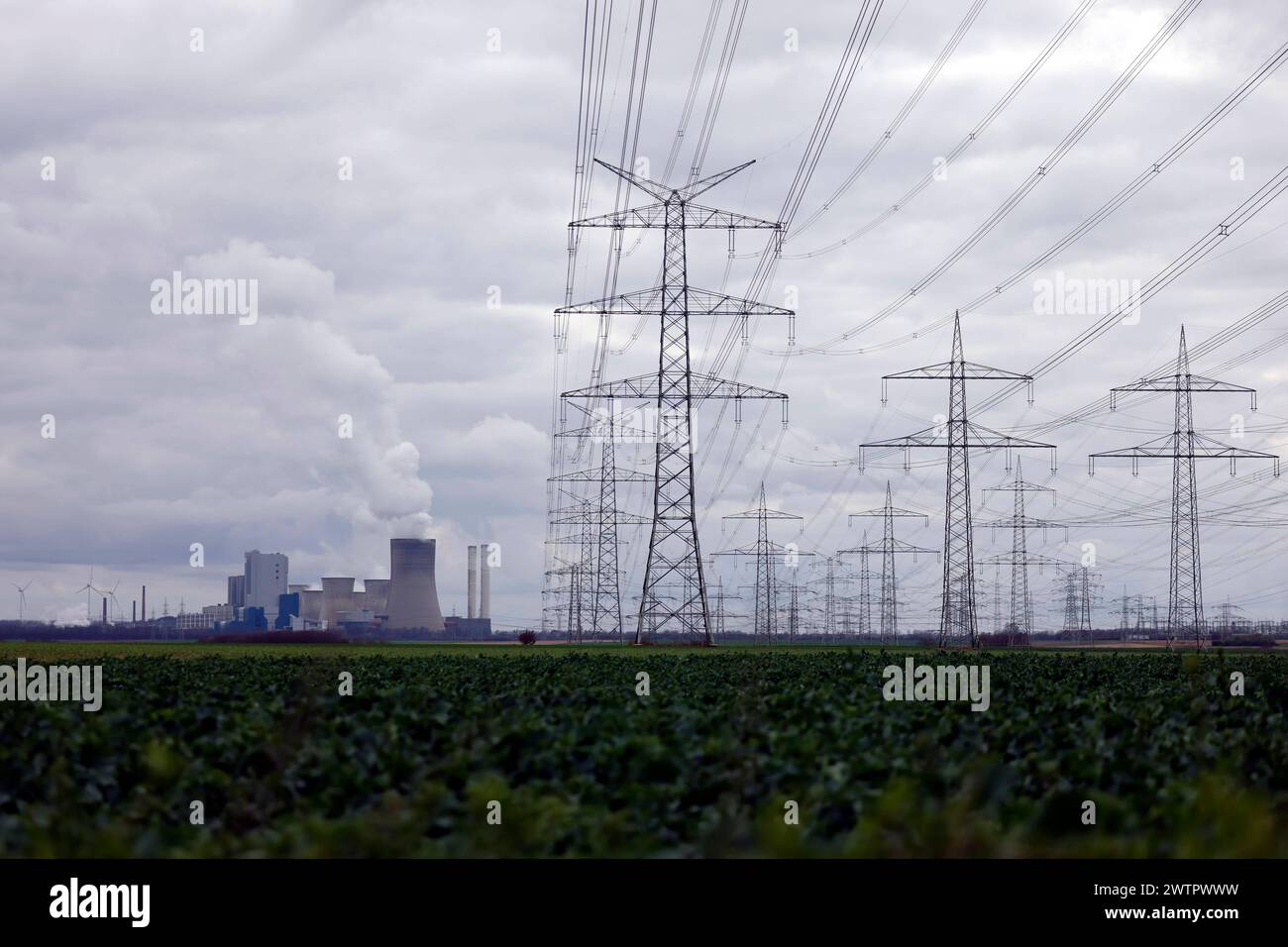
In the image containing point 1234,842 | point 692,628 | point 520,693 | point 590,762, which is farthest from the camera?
point 692,628

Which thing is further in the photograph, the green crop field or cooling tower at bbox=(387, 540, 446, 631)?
cooling tower at bbox=(387, 540, 446, 631)

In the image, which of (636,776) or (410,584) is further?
(410,584)

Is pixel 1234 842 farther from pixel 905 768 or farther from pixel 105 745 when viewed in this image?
pixel 105 745
